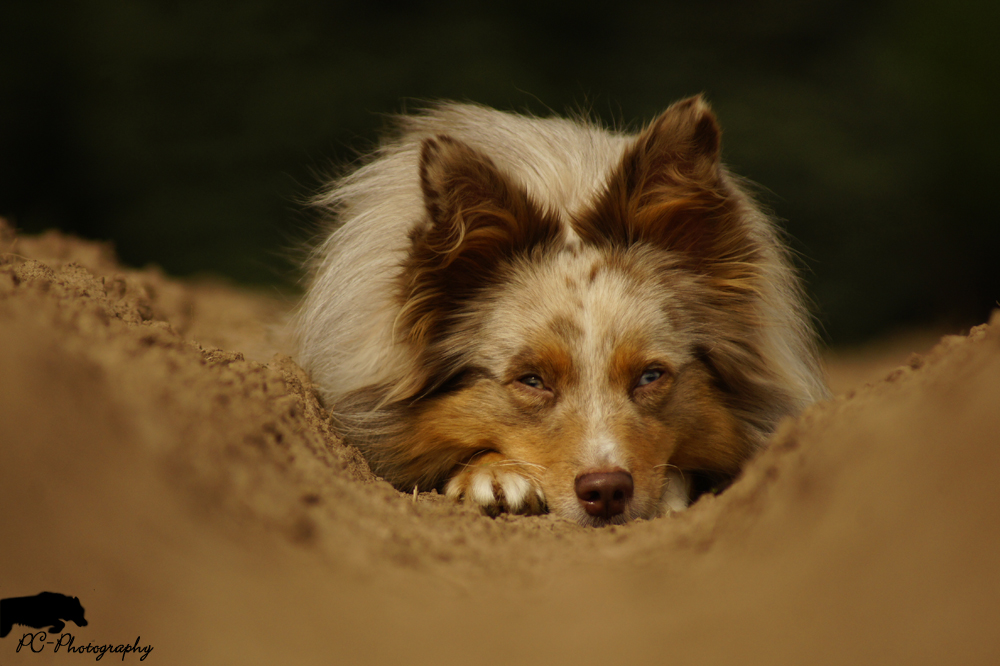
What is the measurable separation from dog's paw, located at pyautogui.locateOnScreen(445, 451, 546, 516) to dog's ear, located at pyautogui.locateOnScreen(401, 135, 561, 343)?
2.14 feet

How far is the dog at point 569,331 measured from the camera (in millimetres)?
3506

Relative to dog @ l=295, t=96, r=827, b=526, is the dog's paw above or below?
below

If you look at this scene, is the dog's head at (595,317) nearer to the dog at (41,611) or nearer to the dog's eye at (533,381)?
the dog's eye at (533,381)

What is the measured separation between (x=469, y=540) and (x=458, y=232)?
1.43 m

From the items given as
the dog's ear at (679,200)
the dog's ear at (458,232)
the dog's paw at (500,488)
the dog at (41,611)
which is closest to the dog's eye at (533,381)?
the dog's paw at (500,488)

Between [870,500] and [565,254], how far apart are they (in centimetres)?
202

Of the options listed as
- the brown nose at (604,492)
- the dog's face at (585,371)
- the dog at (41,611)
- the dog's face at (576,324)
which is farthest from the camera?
the dog's face at (576,324)

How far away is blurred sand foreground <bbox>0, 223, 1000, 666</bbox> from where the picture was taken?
1.82 m

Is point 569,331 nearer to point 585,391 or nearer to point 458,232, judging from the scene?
point 585,391

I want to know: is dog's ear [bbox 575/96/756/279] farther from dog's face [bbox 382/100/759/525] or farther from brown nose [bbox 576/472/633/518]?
brown nose [bbox 576/472/633/518]

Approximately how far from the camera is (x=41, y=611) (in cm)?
176

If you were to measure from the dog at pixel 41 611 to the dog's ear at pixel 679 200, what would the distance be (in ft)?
8.76

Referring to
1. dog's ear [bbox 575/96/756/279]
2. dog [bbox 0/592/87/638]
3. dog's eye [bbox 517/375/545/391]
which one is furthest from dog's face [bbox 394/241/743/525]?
dog [bbox 0/592/87/638]

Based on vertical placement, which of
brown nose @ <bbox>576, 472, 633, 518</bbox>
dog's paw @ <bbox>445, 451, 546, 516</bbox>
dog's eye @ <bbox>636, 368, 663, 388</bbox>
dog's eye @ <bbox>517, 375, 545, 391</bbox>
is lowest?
dog's paw @ <bbox>445, 451, 546, 516</bbox>
